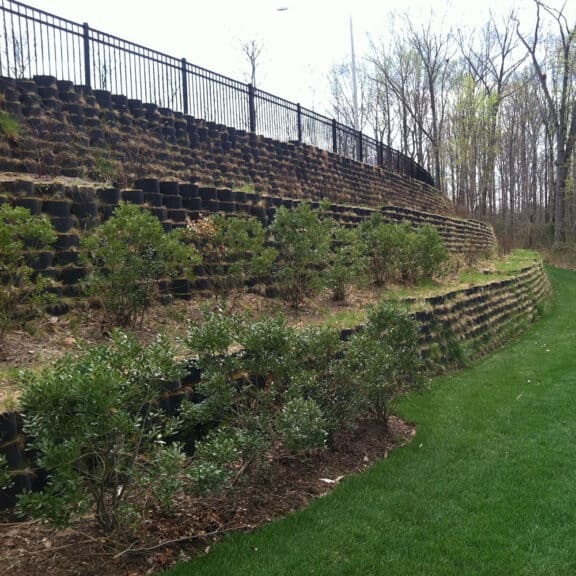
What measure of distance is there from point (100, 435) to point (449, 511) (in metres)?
2.44

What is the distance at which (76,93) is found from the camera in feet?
26.5

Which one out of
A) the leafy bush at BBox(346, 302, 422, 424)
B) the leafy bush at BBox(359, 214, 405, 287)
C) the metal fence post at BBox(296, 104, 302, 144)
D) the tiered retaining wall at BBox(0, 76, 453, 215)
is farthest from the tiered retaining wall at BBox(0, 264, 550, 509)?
the metal fence post at BBox(296, 104, 302, 144)

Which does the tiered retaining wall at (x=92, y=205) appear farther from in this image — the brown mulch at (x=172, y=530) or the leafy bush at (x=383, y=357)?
the brown mulch at (x=172, y=530)

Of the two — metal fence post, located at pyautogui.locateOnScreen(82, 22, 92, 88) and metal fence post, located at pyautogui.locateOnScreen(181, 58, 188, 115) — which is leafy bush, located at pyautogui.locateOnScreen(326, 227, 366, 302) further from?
metal fence post, located at pyautogui.locateOnScreen(82, 22, 92, 88)

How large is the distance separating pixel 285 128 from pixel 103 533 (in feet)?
43.3

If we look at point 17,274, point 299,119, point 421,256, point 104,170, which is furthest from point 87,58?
point 299,119

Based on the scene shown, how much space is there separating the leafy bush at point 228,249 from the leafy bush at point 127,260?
1290 millimetres

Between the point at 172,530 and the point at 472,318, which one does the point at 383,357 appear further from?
the point at 472,318

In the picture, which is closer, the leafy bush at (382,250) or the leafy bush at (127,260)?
the leafy bush at (127,260)

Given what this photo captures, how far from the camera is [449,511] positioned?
12.1ft

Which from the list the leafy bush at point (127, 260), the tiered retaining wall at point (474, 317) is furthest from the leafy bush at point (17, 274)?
the tiered retaining wall at point (474, 317)

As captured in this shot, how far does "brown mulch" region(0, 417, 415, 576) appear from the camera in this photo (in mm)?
2780

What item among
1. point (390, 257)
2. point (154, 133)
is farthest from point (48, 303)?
point (390, 257)

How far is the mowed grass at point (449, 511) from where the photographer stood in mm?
3025
